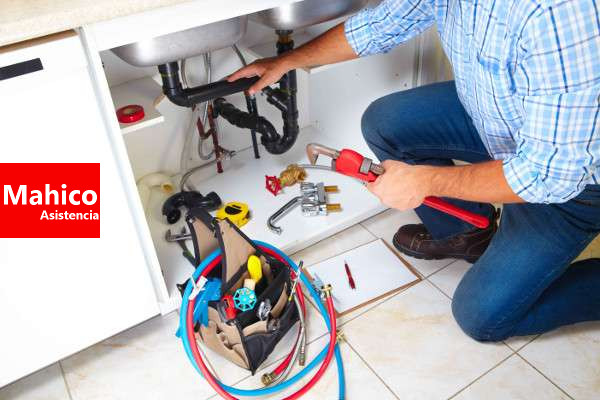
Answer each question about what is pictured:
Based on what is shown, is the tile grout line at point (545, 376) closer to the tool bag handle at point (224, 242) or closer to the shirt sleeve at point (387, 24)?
the tool bag handle at point (224, 242)

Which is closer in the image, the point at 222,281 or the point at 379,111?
the point at 222,281

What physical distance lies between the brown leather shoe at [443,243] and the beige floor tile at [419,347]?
119 millimetres

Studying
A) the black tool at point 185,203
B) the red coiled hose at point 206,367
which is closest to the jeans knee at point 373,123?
the red coiled hose at point 206,367

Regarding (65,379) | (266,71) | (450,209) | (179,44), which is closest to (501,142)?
(450,209)

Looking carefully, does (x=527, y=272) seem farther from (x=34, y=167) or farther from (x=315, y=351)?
(x=34, y=167)

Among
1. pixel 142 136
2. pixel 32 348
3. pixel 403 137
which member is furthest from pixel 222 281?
pixel 142 136

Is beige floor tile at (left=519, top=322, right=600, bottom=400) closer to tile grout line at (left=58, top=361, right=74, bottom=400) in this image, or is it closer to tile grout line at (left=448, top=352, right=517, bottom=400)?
tile grout line at (left=448, top=352, right=517, bottom=400)

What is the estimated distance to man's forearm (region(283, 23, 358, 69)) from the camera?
1343 millimetres

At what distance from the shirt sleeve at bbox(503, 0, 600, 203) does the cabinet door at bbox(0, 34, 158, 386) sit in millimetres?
730

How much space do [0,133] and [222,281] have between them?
1.69 feet

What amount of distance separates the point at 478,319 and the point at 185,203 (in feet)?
3.01

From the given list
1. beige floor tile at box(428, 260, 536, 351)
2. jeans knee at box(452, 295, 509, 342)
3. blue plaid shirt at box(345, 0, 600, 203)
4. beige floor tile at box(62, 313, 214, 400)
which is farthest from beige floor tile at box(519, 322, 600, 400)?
beige floor tile at box(62, 313, 214, 400)

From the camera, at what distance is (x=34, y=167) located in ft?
3.21

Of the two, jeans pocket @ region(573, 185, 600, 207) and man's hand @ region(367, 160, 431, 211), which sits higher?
man's hand @ region(367, 160, 431, 211)
